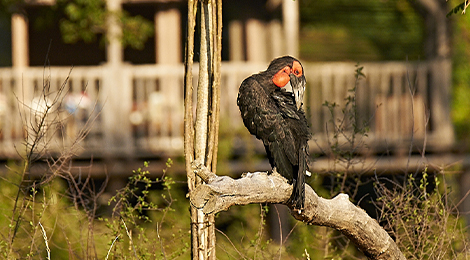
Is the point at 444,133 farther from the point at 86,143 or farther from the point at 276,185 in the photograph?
the point at 276,185

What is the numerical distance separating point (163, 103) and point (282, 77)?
5138mm

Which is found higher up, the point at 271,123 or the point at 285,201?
the point at 271,123

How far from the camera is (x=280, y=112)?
15.0 ft

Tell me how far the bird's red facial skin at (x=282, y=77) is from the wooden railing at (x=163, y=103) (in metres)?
4.42

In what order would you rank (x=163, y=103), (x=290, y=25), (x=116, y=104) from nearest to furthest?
(x=116, y=104), (x=163, y=103), (x=290, y=25)

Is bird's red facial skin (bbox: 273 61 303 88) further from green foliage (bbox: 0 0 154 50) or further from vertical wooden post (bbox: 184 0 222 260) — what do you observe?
green foliage (bbox: 0 0 154 50)

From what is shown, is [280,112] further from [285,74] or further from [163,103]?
[163,103]

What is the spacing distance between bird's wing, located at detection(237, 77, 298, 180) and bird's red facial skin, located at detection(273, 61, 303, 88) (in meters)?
0.12

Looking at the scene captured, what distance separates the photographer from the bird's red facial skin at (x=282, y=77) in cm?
454

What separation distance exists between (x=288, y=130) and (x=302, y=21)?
30.0 feet

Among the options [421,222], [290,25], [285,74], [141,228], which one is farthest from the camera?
[290,25]

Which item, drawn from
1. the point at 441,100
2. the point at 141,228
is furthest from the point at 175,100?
the point at 141,228

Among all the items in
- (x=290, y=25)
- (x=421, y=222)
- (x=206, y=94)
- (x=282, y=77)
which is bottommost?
(x=421, y=222)

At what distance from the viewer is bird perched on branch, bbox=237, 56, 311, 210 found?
446 cm
